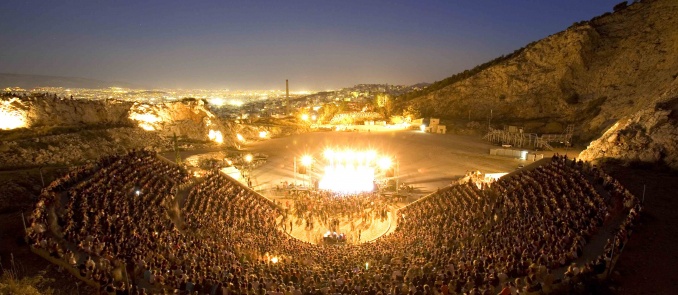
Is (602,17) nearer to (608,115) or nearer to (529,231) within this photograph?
(608,115)

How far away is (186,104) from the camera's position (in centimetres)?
4900

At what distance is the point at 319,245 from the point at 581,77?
54.5 m

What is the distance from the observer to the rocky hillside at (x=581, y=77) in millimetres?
45906

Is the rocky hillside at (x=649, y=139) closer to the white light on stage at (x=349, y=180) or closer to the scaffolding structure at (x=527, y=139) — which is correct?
the scaffolding structure at (x=527, y=139)

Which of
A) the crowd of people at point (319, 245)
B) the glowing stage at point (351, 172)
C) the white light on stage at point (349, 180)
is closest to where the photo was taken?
the crowd of people at point (319, 245)

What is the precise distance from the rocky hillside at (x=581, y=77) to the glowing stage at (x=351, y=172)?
27087 millimetres

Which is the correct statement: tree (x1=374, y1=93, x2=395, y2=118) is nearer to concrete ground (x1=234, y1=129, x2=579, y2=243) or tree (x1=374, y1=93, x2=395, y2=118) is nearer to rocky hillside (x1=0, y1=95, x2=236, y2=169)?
concrete ground (x1=234, y1=129, x2=579, y2=243)

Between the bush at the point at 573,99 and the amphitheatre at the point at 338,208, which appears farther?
the bush at the point at 573,99

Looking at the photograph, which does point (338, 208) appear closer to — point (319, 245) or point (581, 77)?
point (319, 245)

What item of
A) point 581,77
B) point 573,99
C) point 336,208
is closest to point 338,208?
point 336,208

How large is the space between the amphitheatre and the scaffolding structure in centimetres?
37

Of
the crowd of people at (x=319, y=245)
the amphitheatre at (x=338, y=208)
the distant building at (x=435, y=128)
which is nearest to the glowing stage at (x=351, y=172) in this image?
the amphitheatre at (x=338, y=208)

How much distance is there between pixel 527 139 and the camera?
45312mm

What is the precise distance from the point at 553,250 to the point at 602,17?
6681 centimetres
